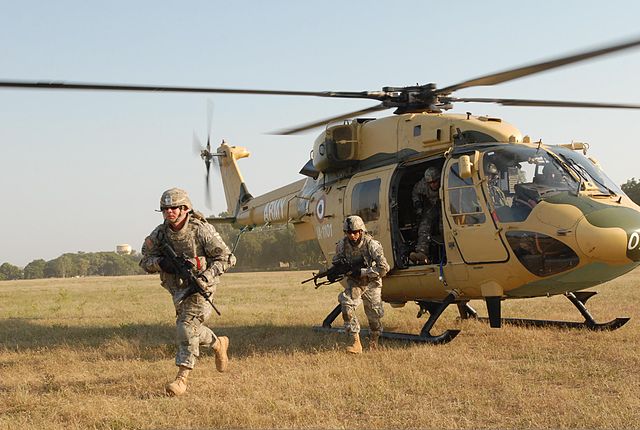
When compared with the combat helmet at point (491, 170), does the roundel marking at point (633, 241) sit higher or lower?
lower

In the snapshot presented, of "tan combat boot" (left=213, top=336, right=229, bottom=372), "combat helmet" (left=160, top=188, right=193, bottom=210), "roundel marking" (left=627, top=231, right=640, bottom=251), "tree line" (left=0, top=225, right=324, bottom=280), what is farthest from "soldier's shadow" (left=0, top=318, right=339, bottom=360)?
"tree line" (left=0, top=225, right=324, bottom=280)

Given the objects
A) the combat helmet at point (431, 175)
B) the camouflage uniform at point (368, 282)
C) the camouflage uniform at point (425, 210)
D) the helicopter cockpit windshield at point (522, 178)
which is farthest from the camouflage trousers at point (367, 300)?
the helicopter cockpit windshield at point (522, 178)

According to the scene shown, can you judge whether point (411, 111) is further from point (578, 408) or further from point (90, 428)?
point (90, 428)

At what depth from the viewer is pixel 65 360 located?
8.33 m

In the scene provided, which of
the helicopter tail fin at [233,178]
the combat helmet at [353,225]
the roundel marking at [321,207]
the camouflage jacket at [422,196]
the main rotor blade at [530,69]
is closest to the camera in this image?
the main rotor blade at [530,69]

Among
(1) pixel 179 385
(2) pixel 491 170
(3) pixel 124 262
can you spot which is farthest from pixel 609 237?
(3) pixel 124 262

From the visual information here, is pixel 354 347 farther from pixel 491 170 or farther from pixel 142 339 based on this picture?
pixel 142 339

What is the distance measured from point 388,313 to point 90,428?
8.46 metres

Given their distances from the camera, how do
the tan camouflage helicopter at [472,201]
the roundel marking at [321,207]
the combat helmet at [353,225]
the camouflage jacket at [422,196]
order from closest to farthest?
the tan camouflage helicopter at [472,201] → the combat helmet at [353,225] → the camouflage jacket at [422,196] → the roundel marking at [321,207]

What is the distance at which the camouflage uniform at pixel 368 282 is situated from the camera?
8352 mm

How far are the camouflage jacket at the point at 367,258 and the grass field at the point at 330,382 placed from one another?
35.7 inches

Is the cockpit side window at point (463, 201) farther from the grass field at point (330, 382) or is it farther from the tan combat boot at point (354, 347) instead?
the tan combat boot at point (354, 347)

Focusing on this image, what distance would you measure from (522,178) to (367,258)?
85.0 inches

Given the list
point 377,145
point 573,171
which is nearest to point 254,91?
point 377,145
